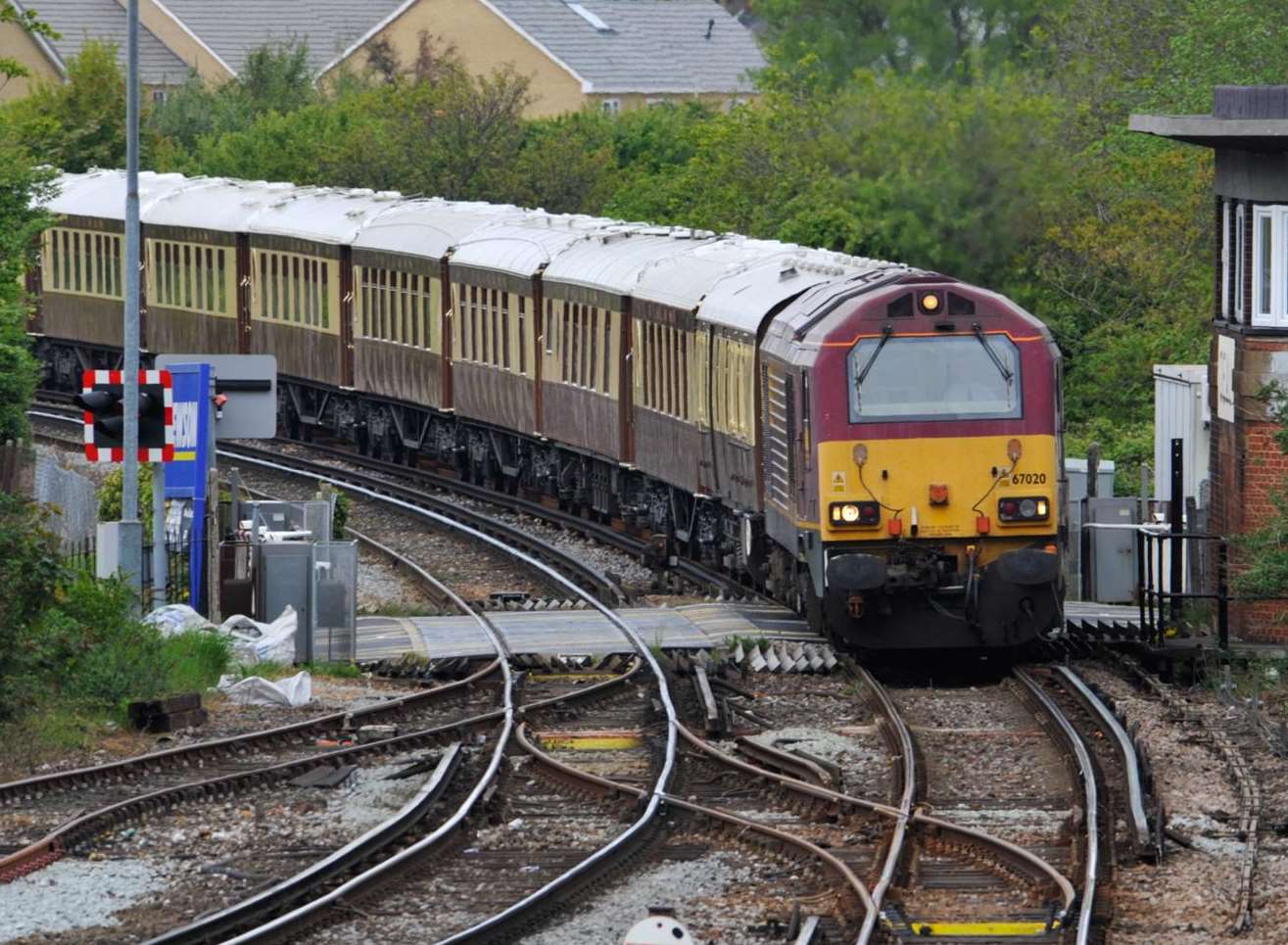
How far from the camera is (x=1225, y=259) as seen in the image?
20.5m

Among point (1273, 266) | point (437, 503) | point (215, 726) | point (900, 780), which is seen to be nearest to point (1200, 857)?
point (900, 780)

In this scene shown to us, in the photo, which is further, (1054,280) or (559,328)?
(1054,280)

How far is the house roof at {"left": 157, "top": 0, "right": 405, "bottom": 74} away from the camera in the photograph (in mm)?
78688

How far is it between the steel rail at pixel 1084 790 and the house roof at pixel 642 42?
187ft

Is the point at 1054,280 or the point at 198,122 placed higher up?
the point at 198,122

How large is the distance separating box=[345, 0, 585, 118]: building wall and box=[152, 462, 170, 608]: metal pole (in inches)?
2191

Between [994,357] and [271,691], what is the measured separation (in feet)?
17.7

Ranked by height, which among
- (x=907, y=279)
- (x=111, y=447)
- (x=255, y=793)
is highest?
(x=907, y=279)

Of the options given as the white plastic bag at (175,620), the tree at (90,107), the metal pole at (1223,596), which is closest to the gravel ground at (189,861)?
the white plastic bag at (175,620)

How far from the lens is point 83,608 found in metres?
17.9

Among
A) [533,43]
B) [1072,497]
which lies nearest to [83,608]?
[1072,497]

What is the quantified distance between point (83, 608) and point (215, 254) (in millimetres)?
23682

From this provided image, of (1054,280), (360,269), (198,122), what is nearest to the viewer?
(360,269)

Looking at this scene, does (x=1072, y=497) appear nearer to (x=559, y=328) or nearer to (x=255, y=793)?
(x=559, y=328)
